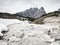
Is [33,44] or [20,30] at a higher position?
[20,30]

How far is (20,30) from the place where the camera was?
9375mm

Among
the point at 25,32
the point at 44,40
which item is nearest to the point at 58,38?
the point at 44,40

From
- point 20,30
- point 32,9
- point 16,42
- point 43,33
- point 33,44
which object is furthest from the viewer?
point 32,9

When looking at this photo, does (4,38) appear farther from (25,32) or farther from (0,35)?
(25,32)

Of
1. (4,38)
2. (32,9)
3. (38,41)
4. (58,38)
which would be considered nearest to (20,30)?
(4,38)

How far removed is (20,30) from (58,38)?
2.72m

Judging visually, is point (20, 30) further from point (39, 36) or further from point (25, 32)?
point (39, 36)

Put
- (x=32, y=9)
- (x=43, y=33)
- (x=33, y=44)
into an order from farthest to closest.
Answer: (x=32, y=9), (x=43, y=33), (x=33, y=44)

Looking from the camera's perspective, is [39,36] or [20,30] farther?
[20,30]

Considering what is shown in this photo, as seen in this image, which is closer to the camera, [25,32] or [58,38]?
[58,38]

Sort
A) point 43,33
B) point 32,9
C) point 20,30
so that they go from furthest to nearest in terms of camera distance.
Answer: point 32,9, point 20,30, point 43,33

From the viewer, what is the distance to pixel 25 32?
892cm

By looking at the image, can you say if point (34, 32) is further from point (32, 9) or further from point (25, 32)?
point (32, 9)

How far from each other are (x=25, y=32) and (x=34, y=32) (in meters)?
0.60
